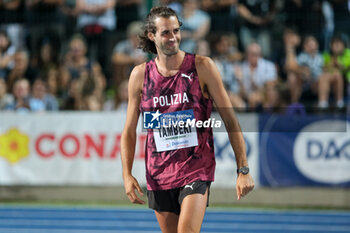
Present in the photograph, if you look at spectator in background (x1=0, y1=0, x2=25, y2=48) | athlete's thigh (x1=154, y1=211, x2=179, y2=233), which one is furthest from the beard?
spectator in background (x1=0, y1=0, x2=25, y2=48)

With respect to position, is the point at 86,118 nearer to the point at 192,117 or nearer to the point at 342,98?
the point at 342,98

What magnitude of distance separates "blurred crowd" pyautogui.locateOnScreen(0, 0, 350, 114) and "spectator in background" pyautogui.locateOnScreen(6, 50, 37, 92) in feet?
0.06

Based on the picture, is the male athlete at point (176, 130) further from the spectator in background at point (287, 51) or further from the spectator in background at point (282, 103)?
the spectator in background at point (287, 51)

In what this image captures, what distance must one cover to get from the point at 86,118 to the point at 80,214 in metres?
1.64

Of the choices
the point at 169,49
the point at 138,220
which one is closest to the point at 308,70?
the point at 138,220

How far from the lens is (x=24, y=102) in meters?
10.9

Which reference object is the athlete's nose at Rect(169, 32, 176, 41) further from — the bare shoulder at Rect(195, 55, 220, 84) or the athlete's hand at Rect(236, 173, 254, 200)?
the athlete's hand at Rect(236, 173, 254, 200)

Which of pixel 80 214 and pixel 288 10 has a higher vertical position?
pixel 288 10

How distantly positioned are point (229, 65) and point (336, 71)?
5.45ft

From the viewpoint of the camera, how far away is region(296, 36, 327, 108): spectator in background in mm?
10156

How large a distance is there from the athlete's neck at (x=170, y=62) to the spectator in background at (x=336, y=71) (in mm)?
5985

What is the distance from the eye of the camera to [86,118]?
10.5m

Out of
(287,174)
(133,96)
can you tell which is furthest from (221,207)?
(133,96)

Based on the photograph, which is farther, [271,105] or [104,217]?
[271,105]
